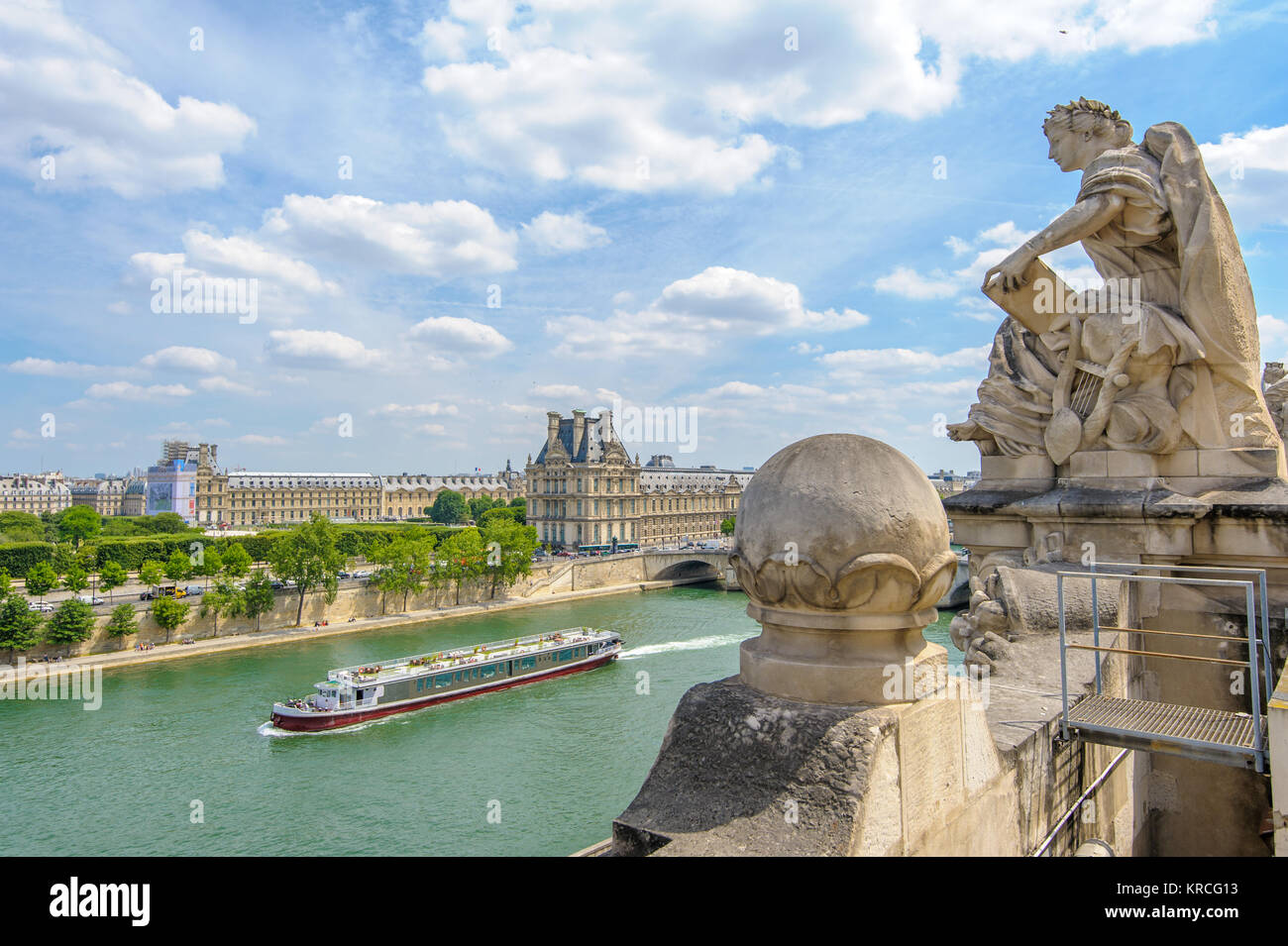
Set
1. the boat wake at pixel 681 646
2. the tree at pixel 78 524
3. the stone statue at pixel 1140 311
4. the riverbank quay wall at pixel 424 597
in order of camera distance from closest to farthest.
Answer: the stone statue at pixel 1140 311 < the boat wake at pixel 681 646 < the riverbank quay wall at pixel 424 597 < the tree at pixel 78 524

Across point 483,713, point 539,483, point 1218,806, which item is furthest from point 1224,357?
point 539,483

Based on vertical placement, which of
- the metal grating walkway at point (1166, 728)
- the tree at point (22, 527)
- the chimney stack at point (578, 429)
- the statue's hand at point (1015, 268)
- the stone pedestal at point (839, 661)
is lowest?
the tree at point (22, 527)

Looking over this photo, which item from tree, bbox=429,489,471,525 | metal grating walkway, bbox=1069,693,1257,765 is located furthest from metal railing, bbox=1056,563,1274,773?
tree, bbox=429,489,471,525

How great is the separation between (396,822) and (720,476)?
3649 inches

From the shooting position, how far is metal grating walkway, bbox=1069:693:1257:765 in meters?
3.37

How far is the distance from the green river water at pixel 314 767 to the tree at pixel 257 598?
20.7ft

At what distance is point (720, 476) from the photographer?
10888 centimetres

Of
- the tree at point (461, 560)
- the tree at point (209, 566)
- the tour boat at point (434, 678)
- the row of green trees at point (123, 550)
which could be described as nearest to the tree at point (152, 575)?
the tree at point (209, 566)

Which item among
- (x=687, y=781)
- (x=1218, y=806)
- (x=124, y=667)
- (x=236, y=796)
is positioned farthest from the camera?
(x=124, y=667)

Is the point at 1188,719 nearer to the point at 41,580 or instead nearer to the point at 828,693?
the point at 828,693

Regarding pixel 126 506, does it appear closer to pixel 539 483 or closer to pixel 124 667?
pixel 539 483

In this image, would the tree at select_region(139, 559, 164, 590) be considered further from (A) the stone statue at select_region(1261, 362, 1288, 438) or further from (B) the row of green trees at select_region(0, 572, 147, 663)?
(A) the stone statue at select_region(1261, 362, 1288, 438)

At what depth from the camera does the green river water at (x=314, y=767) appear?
1722 centimetres

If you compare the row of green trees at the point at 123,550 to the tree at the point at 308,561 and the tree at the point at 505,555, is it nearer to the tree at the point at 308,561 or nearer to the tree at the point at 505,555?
the tree at the point at 308,561
